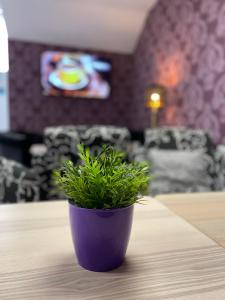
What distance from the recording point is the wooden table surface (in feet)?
2.63

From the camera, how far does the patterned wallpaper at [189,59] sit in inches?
112

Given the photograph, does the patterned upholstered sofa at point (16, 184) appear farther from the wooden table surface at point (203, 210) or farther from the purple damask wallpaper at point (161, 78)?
the purple damask wallpaper at point (161, 78)

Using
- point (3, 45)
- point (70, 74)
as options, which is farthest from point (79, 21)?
point (3, 45)

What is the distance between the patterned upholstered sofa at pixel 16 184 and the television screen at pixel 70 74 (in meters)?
3.54

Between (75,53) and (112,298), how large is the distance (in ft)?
15.0

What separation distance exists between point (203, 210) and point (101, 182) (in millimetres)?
515

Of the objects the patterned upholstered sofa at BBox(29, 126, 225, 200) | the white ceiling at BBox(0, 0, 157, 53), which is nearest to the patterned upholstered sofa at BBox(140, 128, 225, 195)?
the patterned upholstered sofa at BBox(29, 126, 225, 200)

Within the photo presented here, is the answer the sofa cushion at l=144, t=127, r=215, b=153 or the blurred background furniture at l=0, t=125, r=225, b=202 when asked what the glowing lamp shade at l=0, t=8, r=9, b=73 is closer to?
the blurred background furniture at l=0, t=125, r=225, b=202

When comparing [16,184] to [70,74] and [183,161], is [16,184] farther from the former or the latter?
[70,74]

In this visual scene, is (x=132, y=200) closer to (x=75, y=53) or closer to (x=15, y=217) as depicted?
(x=15, y=217)

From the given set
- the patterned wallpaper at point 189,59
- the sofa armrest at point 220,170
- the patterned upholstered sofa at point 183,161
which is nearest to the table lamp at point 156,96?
the patterned wallpaper at point 189,59

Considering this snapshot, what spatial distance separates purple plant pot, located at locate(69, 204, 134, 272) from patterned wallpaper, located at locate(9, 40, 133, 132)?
171 inches

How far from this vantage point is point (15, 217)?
87 centimetres

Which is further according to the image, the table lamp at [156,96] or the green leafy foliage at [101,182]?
the table lamp at [156,96]
